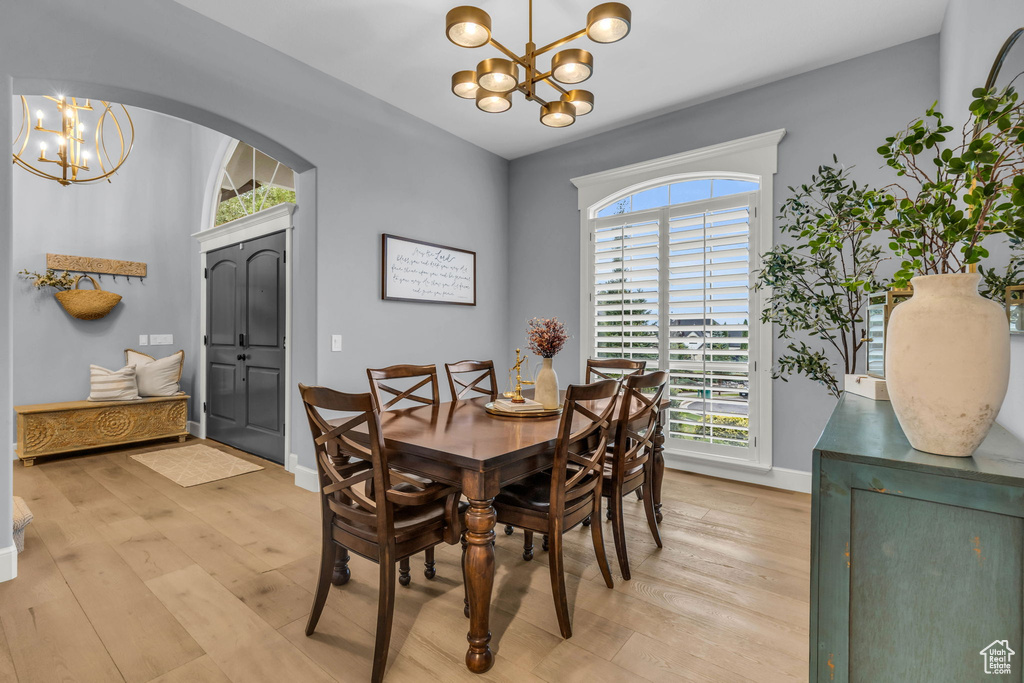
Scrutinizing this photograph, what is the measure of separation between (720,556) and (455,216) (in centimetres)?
333

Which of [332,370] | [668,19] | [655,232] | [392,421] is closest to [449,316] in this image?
[332,370]

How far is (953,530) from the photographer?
80 cm

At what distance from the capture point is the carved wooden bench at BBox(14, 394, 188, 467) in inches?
158

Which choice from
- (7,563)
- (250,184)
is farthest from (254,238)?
(7,563)

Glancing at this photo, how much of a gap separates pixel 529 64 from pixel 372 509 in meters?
2.03

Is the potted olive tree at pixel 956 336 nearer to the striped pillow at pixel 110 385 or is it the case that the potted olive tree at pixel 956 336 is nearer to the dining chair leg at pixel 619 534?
the dining chair leg at pixel 619 534

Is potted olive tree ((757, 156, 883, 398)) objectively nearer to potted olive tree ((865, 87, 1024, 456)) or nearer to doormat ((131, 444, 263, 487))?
potted olive tree ((865, 87, 1024, 456))

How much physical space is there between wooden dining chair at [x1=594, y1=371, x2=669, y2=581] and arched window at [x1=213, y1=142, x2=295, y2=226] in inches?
132

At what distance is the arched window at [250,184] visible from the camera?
411 cm

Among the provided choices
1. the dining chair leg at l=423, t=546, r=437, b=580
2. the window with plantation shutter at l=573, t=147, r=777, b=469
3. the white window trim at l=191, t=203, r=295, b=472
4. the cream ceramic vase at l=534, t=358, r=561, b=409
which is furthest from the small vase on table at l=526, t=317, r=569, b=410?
the white window trim at l=191, t=203, r=295, b=472

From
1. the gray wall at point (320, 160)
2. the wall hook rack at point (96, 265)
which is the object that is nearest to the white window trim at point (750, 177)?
the gray wall at point (320, 160)

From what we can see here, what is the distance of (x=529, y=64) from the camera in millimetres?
2256

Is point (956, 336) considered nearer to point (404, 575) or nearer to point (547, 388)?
point (547, 388)

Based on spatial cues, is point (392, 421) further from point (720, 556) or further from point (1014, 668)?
point (1014, 668)
